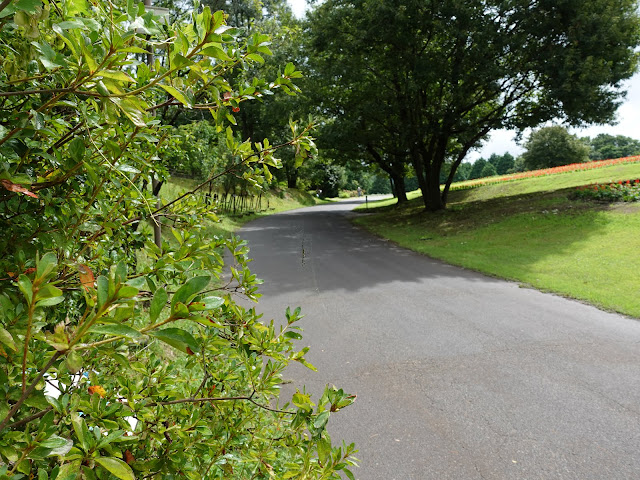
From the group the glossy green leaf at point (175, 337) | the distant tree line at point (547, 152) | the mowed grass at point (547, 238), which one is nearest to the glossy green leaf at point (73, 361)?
the glossy green leaf at point (175, 337)

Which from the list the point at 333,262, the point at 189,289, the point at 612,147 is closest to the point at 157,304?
the point at 189,289

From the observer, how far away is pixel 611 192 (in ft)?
45.8

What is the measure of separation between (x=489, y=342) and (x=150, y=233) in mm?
4840

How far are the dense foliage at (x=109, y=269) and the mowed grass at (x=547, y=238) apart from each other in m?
7.06

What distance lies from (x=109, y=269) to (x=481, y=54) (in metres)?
15.0

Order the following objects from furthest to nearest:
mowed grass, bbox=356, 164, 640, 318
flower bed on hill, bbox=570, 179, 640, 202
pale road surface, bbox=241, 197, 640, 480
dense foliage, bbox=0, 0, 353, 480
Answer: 1. flower bed on hill, bbox=570, 179, 640, 202
2. mowed grass, bbox=356, 164, 640, 318
3. pale road surface, bbox=241, 197, 640, 480
4. dense foliage, bbox=0, 0, 353, 480

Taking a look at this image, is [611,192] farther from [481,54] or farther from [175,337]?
[175,337]

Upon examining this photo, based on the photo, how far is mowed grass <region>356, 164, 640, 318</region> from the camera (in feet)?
26.3

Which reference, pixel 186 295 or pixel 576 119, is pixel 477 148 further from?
pixel 186 295

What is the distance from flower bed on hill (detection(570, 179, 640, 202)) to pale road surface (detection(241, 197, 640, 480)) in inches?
331

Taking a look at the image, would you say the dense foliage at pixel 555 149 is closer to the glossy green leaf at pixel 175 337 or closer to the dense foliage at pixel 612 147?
the dense foliage at pixel 612 147

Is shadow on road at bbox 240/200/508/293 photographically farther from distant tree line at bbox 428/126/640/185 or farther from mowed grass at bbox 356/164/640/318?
distant tree line at bbox 428/126/640/185

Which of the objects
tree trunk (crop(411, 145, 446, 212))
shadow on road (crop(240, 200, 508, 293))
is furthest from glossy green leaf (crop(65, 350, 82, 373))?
tree trunk (crop(411, 145, 446, 212))

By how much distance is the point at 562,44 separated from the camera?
44.8 feet
